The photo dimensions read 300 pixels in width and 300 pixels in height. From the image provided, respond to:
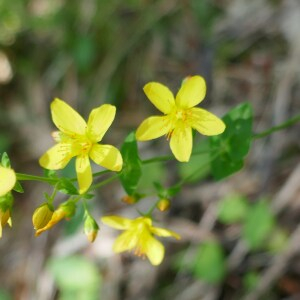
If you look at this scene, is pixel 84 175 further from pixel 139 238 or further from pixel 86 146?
pixel 139 238

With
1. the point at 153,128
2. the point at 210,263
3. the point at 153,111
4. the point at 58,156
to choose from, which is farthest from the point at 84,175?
the point at 153,111

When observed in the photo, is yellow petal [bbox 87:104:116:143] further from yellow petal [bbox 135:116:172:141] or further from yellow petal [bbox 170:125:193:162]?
yellow petal [bbox 170:125:193:162]

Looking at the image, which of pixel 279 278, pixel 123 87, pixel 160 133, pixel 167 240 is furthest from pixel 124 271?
pixel 160 133

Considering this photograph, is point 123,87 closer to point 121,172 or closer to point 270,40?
point 270,40

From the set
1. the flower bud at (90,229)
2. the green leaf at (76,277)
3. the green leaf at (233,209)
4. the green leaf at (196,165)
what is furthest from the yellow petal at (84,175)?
the green leaf at (76,277)

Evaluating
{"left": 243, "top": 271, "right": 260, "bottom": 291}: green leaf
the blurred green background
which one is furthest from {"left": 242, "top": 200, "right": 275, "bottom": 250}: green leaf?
{"left": 243, "top": 271, "right": 260, "bottom": 291}: green leaf

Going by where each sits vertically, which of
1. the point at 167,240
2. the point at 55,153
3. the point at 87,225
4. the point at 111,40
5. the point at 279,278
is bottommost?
the point at 167,240

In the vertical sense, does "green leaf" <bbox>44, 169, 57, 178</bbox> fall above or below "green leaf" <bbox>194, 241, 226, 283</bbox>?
above
